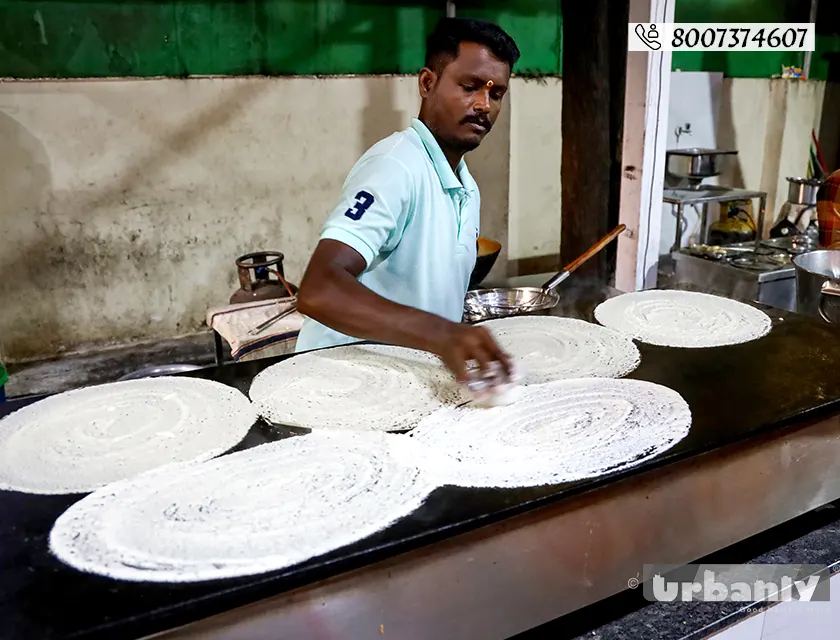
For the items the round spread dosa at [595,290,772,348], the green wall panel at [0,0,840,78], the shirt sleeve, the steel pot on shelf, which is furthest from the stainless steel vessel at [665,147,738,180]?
the shirt sleeve

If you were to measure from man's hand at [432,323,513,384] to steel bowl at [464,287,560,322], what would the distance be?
1.09 meters

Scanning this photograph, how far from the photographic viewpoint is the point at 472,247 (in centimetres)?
176

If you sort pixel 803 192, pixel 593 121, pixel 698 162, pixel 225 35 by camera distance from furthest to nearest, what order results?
pixel 803 192
pixel 698 162
pixel 225 35
pixel 593 121

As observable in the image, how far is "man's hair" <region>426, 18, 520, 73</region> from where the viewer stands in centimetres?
153

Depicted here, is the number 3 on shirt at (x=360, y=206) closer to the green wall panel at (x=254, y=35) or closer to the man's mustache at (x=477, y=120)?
the man's mustache at (x=477, y=120)

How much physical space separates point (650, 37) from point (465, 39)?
1.42m

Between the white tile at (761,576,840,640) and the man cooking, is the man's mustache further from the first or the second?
the white tile at (761,576,840,640)

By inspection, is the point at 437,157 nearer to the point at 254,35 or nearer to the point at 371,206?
the point at 371,206

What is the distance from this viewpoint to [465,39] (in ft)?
5.03

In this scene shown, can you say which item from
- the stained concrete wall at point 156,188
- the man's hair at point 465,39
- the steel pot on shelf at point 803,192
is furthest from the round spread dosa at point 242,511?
the steel pot on shelf at point 803,192

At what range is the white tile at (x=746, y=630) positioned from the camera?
113 cm

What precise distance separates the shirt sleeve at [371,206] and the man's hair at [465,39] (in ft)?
1.02

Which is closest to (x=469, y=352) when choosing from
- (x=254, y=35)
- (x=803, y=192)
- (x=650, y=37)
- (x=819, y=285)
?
(x=819, y=285)

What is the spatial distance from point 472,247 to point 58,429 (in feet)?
3.54
